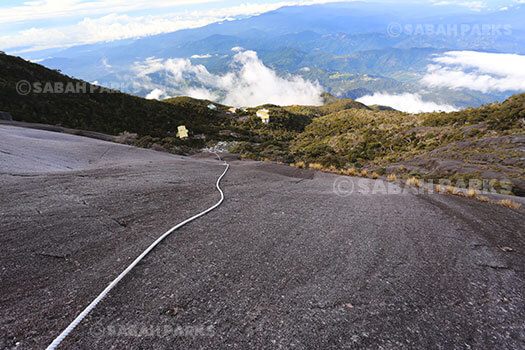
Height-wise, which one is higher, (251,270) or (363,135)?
(363,135)

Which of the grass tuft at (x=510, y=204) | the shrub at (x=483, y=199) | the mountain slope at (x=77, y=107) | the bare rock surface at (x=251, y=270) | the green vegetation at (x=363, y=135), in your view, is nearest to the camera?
the bare rock surface at (x=251, y=270)

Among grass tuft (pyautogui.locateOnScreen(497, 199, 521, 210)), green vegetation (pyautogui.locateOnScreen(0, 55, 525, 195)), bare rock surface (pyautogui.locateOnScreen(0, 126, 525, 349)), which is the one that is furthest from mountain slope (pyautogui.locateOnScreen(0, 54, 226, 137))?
grass tuft (pyautogui.locateOnScreen(497, 199, 521, 210))

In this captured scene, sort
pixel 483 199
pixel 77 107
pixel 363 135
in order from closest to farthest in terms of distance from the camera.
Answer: pixel 483 199 < pixel 77 107 < pixel 363 135

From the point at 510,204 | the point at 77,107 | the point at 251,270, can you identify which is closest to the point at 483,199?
the point at 510,204

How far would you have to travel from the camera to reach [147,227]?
4.38 m

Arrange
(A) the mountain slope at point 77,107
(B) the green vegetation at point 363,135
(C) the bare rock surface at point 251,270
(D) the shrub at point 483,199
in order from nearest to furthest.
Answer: (C) the bare rock surface at point 251,270 < (D) the shrub at point 483,199 < (B) the green vegetation at point 363,135 < (A) the mountain slope at point 77,107

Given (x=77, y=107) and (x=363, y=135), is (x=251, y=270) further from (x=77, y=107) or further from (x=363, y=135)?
(x=363, y=135)

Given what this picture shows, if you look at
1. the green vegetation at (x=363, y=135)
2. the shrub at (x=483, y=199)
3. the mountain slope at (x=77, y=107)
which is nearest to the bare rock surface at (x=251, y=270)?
Result: the shrub at (x=483, y=199)

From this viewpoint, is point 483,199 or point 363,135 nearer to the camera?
point 483,199

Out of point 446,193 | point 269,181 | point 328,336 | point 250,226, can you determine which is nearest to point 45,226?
point 250,226

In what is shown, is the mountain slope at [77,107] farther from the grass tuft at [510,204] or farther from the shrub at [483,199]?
the grass tuft at [510,204]

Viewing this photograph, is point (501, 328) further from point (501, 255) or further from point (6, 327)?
point (6, 327)

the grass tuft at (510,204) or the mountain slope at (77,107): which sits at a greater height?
the mountain slope at (77,107)

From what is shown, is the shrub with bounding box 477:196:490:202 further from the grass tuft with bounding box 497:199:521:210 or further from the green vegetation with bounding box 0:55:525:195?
the green vegetation with bounding box 0:55:525:195
